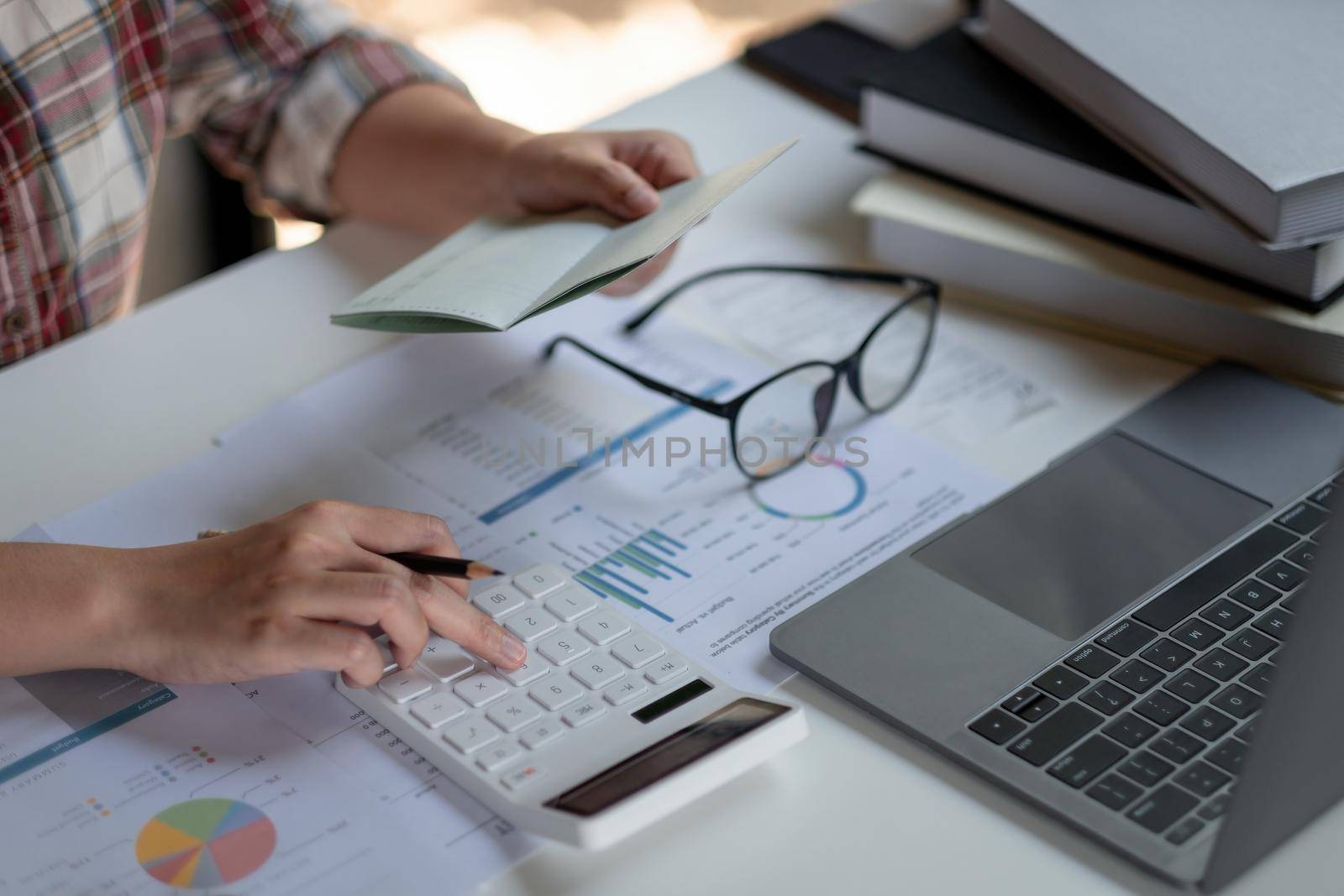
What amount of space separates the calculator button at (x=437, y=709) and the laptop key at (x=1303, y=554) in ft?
1.39

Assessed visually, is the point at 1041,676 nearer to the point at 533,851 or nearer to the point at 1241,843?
the point at 1241,843

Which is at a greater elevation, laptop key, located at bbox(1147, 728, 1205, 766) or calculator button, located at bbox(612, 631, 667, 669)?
calculator button, located at bbox(612, 631, 667, 669)

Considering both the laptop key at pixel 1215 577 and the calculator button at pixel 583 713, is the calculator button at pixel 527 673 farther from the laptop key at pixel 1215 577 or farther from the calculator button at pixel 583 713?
the laptop key at pixel 1215 577

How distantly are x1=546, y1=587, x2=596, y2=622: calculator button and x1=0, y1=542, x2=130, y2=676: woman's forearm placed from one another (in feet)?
0.67

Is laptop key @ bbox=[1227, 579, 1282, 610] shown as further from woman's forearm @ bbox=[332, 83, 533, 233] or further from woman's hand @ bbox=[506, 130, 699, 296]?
woman's forearm @ bbox=[332, 83, 533, 233]

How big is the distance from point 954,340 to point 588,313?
253mm

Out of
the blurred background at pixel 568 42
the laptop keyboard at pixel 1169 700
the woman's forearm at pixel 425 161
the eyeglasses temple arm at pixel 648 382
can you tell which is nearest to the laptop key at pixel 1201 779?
the laptop keyboard at pixel 1169 700

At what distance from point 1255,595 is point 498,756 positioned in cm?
38

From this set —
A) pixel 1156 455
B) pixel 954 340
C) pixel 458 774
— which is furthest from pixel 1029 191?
pixel 458 774

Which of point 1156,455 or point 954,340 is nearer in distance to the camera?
point 1156,455

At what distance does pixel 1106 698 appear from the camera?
22.8 inches

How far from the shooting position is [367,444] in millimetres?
786

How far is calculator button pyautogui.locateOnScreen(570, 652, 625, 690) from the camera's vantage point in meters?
0.60

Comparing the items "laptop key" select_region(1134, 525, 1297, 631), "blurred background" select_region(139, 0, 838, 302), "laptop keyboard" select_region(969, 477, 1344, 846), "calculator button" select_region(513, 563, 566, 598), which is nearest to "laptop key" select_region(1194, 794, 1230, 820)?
"laptop keyboard" select_region(969, 477, 1344, 846)
